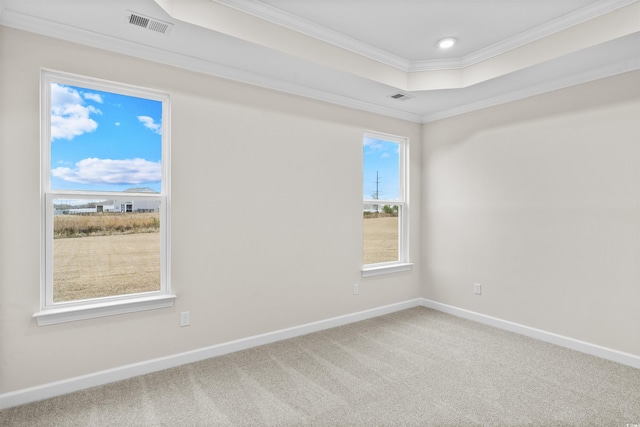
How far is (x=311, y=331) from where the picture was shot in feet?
11.8

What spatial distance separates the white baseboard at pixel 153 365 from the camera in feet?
7.51

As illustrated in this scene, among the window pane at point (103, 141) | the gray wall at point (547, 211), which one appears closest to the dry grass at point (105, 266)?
the window pane at point (103, 141)

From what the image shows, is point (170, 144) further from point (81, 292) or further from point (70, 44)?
point (81, 292)

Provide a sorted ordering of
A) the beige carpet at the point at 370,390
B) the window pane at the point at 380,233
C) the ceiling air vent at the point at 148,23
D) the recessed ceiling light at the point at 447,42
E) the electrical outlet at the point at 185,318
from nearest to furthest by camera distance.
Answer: the beige carpet at the point at 370,390 < the ceiling air vent at the point at 148,23 < the electrical outlet at the point at 185,318 < the recessed ceiling light at the point at 447,42 < the window pane at the point at 380,233

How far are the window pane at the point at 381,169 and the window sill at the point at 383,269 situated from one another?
2.83 feet

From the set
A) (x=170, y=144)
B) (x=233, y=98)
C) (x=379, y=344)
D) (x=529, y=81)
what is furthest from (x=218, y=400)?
(x=529, y=81)

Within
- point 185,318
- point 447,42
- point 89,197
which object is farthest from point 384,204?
point 89,197

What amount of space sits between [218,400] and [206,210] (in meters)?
1.49

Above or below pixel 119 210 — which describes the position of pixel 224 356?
below

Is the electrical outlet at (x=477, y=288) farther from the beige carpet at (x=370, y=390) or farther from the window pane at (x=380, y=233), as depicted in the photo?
the window pane at (x=380, y=233)

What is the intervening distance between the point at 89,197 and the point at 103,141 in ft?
1.48

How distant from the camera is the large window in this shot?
4195mm

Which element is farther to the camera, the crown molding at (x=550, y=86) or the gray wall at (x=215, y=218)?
the crown molding at (x=550, y=86)

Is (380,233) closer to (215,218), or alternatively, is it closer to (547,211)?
(547,211)
